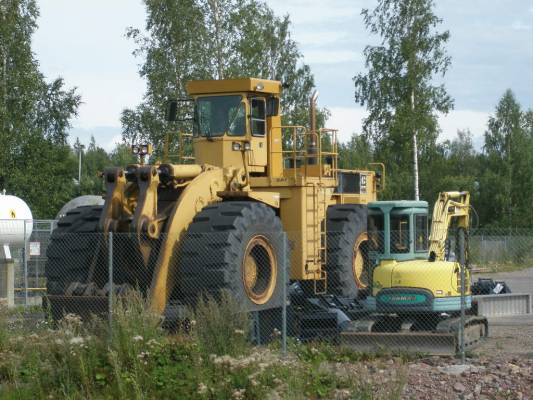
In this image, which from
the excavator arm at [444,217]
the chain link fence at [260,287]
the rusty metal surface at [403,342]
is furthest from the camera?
the excavator arm at [444,217]

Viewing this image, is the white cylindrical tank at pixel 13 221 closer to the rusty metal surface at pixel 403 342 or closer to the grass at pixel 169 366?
the rusty metal surface at pixel 403 342

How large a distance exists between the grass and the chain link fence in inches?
20.8

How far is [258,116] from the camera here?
63.1 feet

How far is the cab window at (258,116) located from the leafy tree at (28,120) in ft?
67.9

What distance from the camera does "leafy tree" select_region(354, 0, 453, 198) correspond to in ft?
137

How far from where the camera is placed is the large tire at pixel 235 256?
611 inches

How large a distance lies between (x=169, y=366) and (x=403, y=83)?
31235mm

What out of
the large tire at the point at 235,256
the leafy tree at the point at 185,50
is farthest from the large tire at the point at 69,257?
the leafy tree at the point at 185,50

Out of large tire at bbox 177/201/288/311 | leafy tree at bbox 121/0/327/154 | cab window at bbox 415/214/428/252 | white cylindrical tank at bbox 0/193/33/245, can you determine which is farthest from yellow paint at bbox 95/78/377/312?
leafy tree at bbox 121/0/327/154

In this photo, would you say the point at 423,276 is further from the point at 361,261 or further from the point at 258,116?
the point at 258,116

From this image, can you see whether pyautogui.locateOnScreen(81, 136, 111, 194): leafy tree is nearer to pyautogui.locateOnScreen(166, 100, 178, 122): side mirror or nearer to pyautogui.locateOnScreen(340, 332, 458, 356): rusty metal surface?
pyautogui.locateOnScreen(166, 100, 178, 122): side mirror

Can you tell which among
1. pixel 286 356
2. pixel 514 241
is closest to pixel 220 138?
pixel 286 356

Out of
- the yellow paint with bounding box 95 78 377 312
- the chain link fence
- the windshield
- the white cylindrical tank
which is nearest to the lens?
the chain link fence

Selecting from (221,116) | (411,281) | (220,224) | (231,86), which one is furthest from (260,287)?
(231,86)
